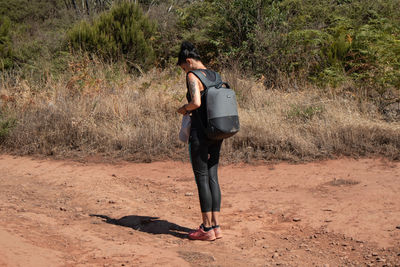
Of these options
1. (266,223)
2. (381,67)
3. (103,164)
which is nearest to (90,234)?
(266,223)

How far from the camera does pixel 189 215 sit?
588 centimetres

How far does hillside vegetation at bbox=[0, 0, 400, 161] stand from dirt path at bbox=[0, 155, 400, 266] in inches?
19.6

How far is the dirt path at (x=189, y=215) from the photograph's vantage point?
4.43 m

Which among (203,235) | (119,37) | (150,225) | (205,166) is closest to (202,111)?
(205,166)

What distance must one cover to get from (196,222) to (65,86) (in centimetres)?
573

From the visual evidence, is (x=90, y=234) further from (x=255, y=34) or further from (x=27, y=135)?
(x=255, y=34)

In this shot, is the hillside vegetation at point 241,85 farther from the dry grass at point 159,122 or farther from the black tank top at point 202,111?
the black tank top at point 202,111

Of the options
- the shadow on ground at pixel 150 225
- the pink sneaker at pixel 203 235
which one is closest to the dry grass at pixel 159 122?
the shadow on ground at pixel 150 225

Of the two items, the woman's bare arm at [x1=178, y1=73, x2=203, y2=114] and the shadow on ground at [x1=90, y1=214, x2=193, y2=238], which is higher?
the woman's bare arm at [x1=178, y1=73, x2=203, y2=114]

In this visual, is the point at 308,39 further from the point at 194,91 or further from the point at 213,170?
the point at 194,91

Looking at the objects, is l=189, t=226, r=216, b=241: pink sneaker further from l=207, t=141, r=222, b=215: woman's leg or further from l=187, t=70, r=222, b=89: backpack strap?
l=187, t=70, r=222, b=89: backpack strap

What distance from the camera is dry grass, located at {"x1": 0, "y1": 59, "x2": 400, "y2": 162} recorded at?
745cm

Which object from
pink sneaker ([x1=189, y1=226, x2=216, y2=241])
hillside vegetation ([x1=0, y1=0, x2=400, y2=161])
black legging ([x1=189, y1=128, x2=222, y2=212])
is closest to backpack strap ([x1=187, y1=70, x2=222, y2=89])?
black legging ([x1=189, y1=128, x2=222, y2=212])

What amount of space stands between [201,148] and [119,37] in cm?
1035
